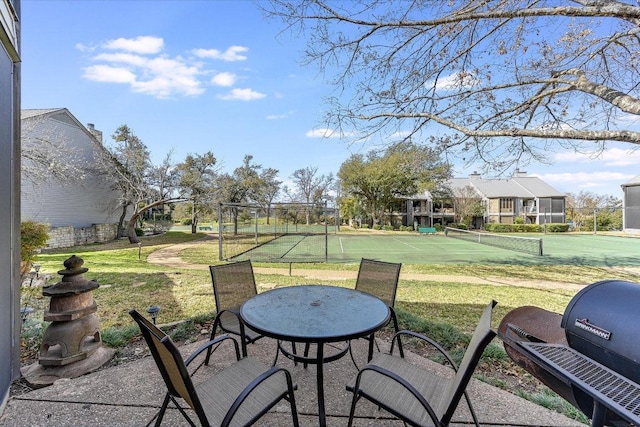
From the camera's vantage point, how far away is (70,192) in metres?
17.3

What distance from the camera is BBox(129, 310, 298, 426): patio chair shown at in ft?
4.93

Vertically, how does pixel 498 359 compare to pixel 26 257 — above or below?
below

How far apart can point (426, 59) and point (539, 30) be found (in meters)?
1.99

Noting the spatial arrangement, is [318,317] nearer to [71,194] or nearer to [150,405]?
[150,405]

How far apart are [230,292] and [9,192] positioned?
7.35 ft

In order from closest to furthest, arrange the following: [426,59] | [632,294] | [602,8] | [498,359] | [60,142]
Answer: [632,294] → [498,359] → [602,8] → [426,59] → [60,142]

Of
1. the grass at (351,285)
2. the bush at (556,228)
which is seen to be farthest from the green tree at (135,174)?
the bush at (556,228)

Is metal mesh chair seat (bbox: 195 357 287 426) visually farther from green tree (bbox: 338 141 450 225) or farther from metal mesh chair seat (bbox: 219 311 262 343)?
green tree (bbox: 338 141 450 225)

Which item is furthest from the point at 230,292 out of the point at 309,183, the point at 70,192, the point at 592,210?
the point at 592,210

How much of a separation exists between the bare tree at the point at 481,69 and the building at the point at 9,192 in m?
3.38

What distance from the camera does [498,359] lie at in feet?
11.2

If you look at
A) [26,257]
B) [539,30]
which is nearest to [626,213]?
[539,30]

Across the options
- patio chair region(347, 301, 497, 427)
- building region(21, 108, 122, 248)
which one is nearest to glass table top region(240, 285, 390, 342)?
patio chair region(347, 301, 497, 427)

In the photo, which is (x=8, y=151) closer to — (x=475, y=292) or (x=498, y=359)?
(x=498, y=359)
